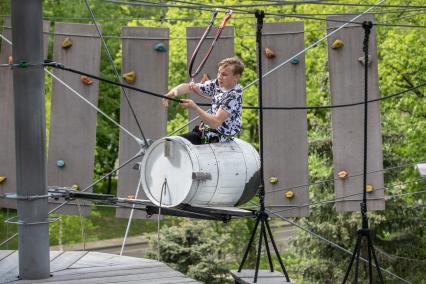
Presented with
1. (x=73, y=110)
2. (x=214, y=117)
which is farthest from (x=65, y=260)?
(x=73, y=110)

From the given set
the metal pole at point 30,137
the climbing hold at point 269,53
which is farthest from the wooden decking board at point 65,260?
the climbing hold at point 269,53

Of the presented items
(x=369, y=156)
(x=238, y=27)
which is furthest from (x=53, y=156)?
(x=238, y=27)

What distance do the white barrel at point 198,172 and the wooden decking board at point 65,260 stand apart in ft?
2.33

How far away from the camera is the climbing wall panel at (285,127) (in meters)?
7.22

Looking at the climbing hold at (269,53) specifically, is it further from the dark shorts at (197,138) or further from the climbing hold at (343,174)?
the dark shorts at (197,138)

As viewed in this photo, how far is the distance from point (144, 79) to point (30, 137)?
2204mm

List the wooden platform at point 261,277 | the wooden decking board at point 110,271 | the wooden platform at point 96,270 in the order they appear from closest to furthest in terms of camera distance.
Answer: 1. the wooden platform at point 96,270
2. the wooden decking board at point 110,271
3. the wooden platform at point 261,277

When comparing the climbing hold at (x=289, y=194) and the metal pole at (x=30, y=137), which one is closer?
the metal pole at (x=30, y=137)

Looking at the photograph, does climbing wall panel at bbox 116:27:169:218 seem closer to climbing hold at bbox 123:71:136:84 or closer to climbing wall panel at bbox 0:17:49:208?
climbing hold at bbox 123:71:136:84

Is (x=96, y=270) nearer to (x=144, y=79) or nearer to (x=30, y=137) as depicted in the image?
(x=30, y=137)

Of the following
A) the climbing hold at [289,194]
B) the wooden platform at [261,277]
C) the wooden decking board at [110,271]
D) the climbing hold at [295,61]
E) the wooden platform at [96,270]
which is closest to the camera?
the wooden platform at [96,270]

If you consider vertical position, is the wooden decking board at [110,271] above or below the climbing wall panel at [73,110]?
A: below

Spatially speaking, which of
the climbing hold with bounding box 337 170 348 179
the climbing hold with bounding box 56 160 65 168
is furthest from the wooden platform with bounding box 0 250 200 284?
the climbing hold with bounding box 337 170 348 179

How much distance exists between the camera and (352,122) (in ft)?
23.9
